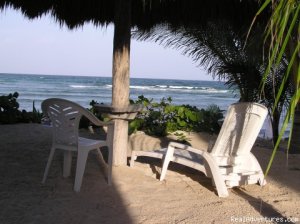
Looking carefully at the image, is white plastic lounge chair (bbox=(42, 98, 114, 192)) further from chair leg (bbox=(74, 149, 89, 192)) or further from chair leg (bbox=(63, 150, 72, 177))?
chair leg (bbox=(63, 150, 72, 177))

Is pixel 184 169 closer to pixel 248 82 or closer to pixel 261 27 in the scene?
pixel 261 27

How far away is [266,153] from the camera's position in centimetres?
593

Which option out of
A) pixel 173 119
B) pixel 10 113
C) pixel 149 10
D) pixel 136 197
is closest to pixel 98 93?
pixel 10 113

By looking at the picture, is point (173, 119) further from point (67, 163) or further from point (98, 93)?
point (98, 93)

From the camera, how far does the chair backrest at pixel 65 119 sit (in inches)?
148

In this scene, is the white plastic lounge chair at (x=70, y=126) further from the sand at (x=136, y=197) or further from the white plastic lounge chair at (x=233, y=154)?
the white plastic lounge chair at (x=233, y=154)

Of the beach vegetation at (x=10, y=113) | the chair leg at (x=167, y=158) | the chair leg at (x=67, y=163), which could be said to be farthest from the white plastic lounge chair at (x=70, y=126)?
the beach vegetation at (x=10, y=113)

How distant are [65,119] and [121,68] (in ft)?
3.57

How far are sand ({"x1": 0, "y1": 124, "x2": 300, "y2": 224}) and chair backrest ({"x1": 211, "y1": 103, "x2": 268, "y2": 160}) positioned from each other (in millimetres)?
386

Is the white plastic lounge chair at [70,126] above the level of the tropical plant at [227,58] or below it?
below

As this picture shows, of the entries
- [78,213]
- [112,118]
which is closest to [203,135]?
[112,118]

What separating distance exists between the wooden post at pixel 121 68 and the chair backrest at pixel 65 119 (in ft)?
2.71

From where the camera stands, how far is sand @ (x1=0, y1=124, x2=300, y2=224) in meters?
3.18

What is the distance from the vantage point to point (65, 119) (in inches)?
150
